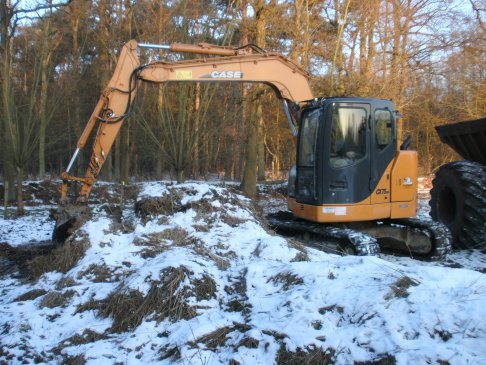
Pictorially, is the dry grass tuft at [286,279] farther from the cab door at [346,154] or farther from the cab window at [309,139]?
the cab window at [309,139]

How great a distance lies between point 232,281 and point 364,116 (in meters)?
4.54

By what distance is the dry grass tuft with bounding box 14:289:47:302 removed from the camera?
5.09 meters

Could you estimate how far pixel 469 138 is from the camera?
8.91 metres

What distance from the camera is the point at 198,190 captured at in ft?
26.3

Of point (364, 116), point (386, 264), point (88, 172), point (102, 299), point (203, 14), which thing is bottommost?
point (102, 299)

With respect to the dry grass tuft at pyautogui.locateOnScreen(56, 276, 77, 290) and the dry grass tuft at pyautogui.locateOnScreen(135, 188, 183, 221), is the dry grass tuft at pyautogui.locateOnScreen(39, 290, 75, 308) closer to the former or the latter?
the dry grass tuft at pyautogui.locateOnScreen(56, 276, 77, 290)

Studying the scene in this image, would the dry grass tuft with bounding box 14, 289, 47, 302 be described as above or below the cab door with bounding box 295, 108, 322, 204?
below

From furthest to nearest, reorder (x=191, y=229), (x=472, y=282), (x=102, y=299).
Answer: (x=191, y=229), (x=102, y=299), (x=472, y=282)

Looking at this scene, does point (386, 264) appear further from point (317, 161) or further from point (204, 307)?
point (317, 161)

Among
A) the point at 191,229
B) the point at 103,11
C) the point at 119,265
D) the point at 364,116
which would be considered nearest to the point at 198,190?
the point at 191,229

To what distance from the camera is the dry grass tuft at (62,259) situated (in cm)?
602

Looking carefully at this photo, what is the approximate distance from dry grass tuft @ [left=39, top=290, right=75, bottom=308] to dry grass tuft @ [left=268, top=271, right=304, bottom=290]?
2.14 metres

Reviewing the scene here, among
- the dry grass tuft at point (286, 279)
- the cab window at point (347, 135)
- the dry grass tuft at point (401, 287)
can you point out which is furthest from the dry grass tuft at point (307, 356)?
the cab window at point (347, 135)

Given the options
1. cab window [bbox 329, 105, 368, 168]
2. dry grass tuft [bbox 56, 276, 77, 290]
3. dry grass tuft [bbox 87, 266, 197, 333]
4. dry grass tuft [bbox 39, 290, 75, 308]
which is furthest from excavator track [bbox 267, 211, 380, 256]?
dry grass tuft [bbox 39, 290, 75, 308]
